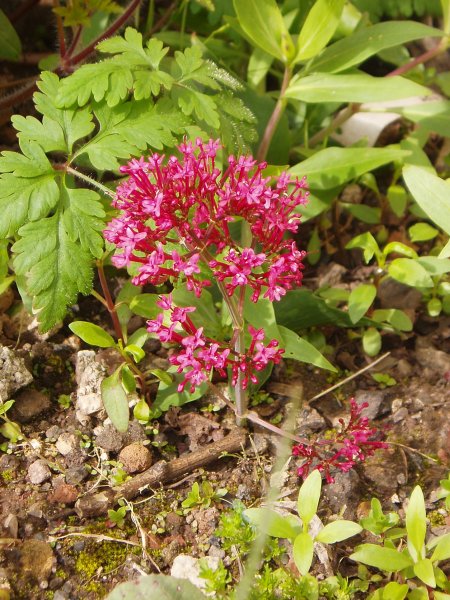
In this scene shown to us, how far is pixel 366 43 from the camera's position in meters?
2.96

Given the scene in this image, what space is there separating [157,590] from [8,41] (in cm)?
250

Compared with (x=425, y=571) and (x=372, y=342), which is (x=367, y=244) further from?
(x=425, y=571)

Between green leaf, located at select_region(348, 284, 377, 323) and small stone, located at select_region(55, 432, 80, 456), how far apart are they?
1070mm

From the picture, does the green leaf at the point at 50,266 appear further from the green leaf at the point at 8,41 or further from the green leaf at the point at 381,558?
the green leaf at the point at 8,41

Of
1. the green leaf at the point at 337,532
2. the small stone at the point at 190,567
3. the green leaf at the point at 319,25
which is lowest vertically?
the small stone at the point at 190,567

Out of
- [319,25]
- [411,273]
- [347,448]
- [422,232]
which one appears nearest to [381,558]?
[347,448]

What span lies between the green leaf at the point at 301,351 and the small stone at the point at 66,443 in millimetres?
766

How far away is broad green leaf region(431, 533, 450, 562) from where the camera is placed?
2158 millimetres

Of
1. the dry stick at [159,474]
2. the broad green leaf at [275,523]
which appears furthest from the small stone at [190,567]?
the dry stick at [159,474]

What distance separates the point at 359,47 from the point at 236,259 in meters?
1.37

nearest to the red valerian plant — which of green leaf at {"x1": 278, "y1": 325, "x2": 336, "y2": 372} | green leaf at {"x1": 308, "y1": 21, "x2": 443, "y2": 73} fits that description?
green leaf at {"x1": 278, "y1": 325, "x2": 336, "y2": 372}

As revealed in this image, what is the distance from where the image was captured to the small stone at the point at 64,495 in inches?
Answer: 93.1

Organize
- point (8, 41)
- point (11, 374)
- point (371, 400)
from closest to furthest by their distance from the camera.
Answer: point (11, 374) → point (371, 400) → point (8, 41)

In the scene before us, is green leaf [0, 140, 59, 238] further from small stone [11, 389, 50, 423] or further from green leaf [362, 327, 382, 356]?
green leaf [362, 327, 382, 356]
